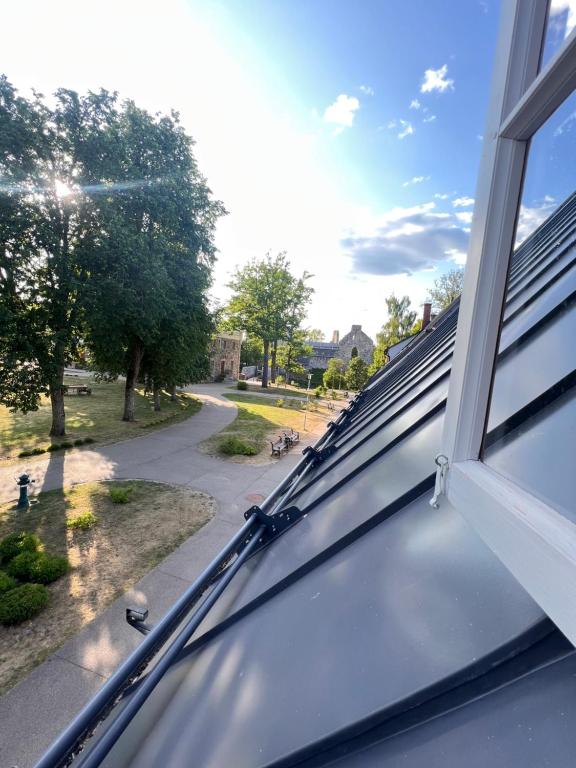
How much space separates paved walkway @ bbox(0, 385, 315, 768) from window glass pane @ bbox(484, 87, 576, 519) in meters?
5.38

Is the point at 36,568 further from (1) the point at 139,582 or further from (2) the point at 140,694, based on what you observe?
(2) the point at 140,694

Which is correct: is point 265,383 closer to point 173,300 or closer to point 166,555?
point 173,300

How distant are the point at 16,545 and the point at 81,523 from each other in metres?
1.38

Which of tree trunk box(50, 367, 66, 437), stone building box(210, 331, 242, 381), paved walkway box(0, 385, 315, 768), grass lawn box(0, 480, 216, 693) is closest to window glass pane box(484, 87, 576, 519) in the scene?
paved walkway box(0, 385, 315, 768)

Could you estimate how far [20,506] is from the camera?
898 centimetres

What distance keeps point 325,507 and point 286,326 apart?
126ft

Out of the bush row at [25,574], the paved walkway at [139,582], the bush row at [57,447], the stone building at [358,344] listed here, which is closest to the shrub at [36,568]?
the bush row at [25,574]

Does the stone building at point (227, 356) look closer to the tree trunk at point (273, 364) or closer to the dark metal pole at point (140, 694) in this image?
the tree trunk at point (273, 364)

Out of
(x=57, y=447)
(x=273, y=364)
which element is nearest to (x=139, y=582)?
(x=57, y=447)

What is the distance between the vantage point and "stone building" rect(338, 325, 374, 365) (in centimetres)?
5500

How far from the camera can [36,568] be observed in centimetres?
629

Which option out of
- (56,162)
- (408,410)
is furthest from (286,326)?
(408,410)

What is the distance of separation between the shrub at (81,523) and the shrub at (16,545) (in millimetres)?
812

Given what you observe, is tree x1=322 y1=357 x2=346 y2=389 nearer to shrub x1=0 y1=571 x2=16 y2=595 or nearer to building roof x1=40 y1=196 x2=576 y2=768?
shrub x1=0 y1=571 x2=16 y2=595
